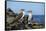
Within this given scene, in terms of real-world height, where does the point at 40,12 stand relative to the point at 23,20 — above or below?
above

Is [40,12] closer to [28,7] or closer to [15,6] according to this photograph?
[28,7]

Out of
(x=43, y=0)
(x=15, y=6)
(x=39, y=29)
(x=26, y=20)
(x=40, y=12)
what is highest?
(x=43, y=0)

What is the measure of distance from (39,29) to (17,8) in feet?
1.79

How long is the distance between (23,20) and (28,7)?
25cm

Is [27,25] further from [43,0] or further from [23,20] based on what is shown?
[43,0]

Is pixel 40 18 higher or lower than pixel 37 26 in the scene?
higher

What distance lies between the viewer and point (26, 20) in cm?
159

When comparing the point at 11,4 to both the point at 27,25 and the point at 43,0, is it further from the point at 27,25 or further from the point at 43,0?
the point at 43,0

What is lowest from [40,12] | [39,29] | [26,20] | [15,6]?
[39,29]

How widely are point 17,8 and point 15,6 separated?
0.05 meters

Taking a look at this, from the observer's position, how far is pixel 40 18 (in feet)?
5.32
